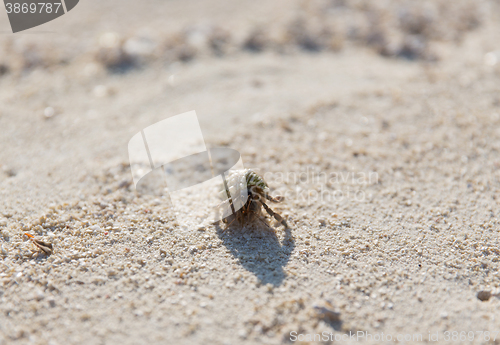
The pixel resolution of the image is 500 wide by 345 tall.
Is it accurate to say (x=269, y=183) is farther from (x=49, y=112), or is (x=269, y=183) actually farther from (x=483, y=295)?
(x=49, y=112)

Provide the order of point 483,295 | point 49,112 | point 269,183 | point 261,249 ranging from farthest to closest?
point 49,112 → point 269,183 → point 261,249 → point 483,295

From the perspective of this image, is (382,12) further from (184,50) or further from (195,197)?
(195,197)

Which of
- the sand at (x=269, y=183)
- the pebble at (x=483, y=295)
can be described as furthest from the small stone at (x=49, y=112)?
the pebble at (x=483, y=295)

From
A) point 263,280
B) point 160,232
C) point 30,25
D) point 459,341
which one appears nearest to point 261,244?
point 263,280

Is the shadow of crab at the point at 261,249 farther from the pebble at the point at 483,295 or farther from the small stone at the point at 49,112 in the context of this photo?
the small stone at the point at 49,112

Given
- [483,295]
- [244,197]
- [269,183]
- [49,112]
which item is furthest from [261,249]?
[49,112]

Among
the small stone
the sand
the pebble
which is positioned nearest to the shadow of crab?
the sand

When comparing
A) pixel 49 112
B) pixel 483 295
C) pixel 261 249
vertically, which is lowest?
pixel 483 295
